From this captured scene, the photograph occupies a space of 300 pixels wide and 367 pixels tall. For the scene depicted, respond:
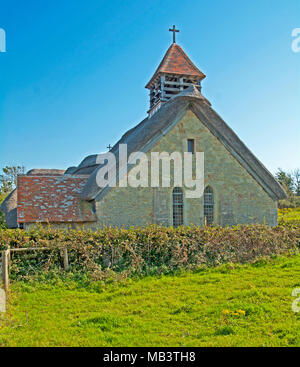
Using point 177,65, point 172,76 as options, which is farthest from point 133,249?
point 177,65

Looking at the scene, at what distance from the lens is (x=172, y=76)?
1941 centimetres

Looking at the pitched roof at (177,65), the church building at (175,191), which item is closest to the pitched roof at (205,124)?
the church building at (175,191)

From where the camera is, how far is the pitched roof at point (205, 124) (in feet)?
45.7

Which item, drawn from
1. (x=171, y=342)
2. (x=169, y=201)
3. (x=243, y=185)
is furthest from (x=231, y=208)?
(x=171, y=342)

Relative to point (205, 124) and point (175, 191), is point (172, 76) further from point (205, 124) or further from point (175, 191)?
point (175, 191)

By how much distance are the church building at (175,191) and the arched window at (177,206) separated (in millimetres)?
43

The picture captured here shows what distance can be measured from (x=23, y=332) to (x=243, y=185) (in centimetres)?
1216

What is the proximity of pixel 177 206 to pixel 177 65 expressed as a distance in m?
9.65

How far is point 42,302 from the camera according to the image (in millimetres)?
7074

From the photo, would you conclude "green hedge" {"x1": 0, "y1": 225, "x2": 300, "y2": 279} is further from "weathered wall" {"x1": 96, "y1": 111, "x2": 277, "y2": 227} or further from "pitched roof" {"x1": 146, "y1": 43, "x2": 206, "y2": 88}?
"pitched roof" {"x1": 146, "y1": 43, "x2": 206, "y2": 88}

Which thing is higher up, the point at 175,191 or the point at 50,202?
the point at 175,191

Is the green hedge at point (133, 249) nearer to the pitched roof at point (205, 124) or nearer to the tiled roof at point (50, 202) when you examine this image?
the tiled roof at point (50, 202)

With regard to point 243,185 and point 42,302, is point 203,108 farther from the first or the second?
point 42,302
